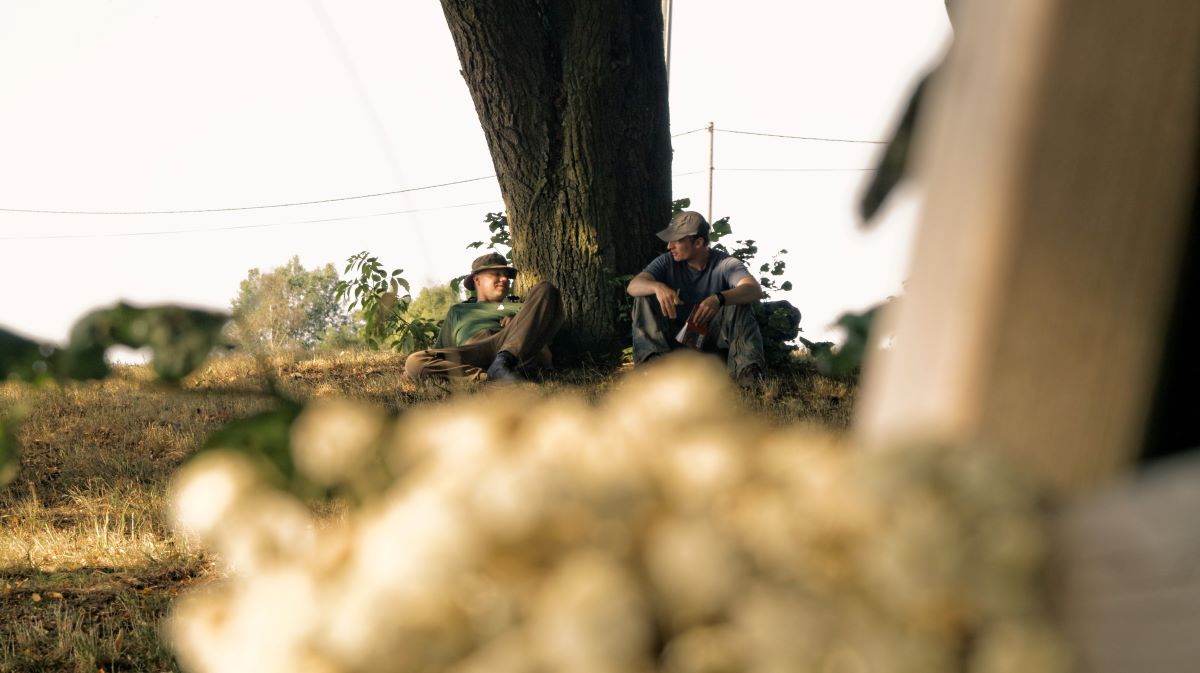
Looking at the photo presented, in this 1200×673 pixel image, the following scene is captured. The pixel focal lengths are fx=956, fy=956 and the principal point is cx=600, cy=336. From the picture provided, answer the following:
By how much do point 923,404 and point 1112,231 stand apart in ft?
0.36

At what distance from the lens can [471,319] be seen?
21.5 feet

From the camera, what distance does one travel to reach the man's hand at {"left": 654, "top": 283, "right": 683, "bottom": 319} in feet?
18.4

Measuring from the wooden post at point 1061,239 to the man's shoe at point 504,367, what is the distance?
5.56 m

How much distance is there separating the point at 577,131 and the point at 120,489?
10.8ft

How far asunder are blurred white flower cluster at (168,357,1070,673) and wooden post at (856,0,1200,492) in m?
0.05

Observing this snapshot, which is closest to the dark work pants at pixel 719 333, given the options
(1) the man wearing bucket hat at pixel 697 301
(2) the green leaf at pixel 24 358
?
(1) the man wearing bucket hat at pixel 697 301

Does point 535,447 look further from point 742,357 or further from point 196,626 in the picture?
point 742,357

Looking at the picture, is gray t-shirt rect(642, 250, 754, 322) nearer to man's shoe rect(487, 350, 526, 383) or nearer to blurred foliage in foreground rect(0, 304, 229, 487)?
man's shoe rect(487, 350, 526, 383)

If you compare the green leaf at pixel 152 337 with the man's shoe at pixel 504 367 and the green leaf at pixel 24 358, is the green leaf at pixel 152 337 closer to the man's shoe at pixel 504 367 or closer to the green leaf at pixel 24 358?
the green leaf at pixel 24 358

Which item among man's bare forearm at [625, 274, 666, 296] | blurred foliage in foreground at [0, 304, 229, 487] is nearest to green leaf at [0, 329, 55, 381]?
blurred foliage in foreground at [0, 304, 229, 487]

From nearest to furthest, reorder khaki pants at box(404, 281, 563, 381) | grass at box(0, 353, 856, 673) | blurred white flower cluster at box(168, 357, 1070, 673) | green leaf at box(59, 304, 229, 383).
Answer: blurred white flower cluster at box(168, 357, 1070, 673)
green leaf at box(59, 304, 229, 383)
grass at box(0, 353, 856, 673)
khaki pants at box(404, 281, 563, 381)

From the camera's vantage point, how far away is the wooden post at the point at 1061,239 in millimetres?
397

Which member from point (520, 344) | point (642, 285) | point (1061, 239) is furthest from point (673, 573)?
point (520, 344)

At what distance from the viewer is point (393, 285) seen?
678 centimetres
